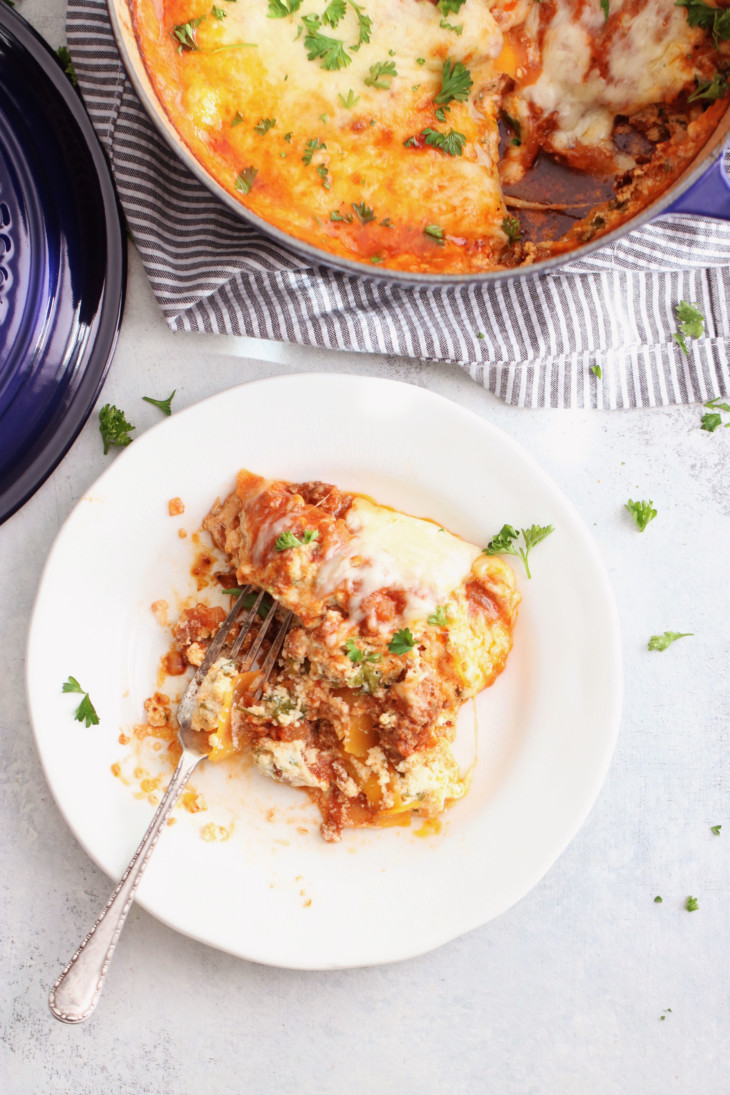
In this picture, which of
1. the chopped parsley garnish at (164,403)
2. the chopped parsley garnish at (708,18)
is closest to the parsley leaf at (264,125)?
the chopped parsley garnish at (164,403)

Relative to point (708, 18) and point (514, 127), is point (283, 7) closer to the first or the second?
point (514, 127)

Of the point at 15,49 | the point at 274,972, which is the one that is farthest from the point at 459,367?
the point at 274,972

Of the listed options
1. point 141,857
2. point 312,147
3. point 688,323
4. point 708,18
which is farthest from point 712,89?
point 141,857

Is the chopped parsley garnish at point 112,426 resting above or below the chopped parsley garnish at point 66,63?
below

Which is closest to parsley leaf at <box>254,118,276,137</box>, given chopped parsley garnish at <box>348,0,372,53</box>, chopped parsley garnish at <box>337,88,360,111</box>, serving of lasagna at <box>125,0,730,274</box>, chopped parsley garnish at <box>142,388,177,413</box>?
serving of lasagna at <box>125,0,730,274</box>

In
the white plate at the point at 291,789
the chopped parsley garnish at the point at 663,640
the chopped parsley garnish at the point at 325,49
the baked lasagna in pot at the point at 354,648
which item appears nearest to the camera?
the chopped parsley garnish at the point at 325,49

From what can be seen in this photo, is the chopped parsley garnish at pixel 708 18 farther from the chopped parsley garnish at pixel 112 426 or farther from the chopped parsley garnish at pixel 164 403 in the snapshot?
the chopped parsley garnish at pixel 112 426
